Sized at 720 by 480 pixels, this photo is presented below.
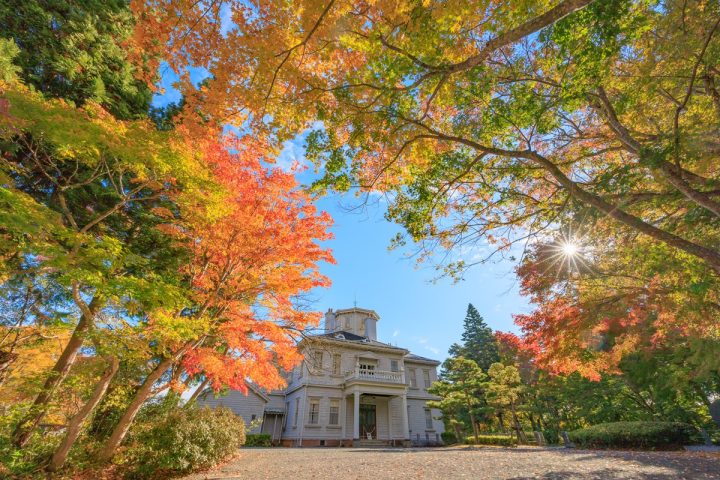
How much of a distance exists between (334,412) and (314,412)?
1303 mm

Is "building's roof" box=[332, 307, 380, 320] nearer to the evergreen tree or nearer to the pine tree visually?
the pine tree

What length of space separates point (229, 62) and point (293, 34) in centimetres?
120

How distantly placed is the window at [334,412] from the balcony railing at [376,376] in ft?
5.42

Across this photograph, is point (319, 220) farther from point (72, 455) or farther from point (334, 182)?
point (72, 455)

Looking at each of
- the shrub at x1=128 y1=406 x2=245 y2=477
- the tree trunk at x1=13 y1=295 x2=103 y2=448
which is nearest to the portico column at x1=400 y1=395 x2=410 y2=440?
the shrub at x1=128 y1=406 x2=245 y2=477

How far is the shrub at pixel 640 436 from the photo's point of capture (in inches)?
450

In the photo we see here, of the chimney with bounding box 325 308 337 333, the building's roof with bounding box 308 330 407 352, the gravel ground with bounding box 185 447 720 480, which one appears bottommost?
the gravel ground with bounding box 185 447 720 480

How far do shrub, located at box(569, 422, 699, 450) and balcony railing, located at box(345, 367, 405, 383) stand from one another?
10.1 m

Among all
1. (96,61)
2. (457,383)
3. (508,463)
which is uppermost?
(96,61)

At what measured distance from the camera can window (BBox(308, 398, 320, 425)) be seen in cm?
1867

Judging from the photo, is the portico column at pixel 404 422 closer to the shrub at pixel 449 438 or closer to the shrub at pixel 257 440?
the shrub at pixel 449 438

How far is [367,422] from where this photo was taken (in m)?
20.0

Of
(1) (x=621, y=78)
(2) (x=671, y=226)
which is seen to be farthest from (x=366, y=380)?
(1) (x=621, y=78)

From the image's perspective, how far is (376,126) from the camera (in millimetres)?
4965
